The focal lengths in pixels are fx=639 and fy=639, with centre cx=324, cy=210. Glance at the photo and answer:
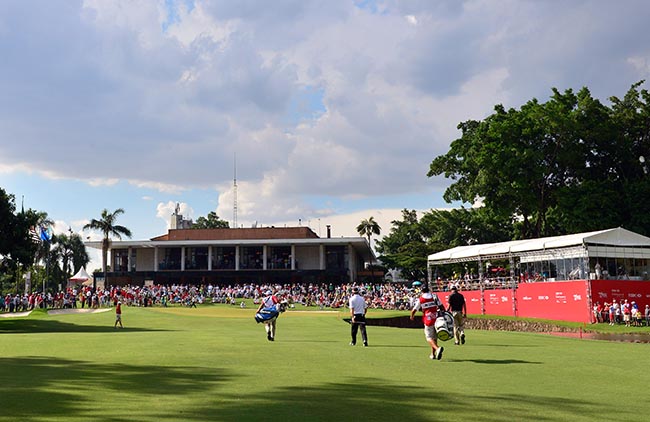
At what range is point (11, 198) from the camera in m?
33.7

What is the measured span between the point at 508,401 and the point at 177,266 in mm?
74373

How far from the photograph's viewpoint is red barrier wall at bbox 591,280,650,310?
3525 centimetres

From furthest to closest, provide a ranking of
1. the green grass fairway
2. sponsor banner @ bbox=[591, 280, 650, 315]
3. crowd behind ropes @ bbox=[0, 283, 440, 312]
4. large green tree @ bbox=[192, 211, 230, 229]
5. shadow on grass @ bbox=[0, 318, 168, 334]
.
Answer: large green tree @ bbox=[192, 211, 230, 229] < crowd behind ropes @ bbox=[0, 283, 440, 312] < sponsor banner @ bbox=[591, 280, 650, 315] < shadow on grass @ bbox=[0, 318, 168, 334] < the green grass fairway

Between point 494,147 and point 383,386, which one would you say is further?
point 494,147

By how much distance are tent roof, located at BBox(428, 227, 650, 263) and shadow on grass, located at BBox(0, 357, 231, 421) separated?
3004 cm

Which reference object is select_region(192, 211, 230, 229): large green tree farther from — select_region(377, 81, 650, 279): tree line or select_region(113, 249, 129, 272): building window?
select_region(377, 81, 650, 279): tree line

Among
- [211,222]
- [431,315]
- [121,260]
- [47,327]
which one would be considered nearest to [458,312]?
[431,315]

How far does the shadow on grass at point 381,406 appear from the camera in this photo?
783 cm

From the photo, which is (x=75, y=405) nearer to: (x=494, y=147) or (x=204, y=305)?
(x=494, y=147)

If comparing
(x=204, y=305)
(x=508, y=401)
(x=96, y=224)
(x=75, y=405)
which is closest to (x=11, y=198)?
(x=204, y=305)

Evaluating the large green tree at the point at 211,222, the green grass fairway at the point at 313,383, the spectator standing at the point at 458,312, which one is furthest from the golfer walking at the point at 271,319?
the large green tree at the point at 211,222

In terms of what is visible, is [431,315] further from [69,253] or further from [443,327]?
[69,253]

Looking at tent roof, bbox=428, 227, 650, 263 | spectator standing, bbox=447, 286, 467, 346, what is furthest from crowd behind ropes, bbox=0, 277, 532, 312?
spectator standing, bbox=447, 286, 467, 346

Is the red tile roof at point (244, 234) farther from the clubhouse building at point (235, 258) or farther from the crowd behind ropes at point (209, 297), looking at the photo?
the crowd behind ropes at point (209, 297)
